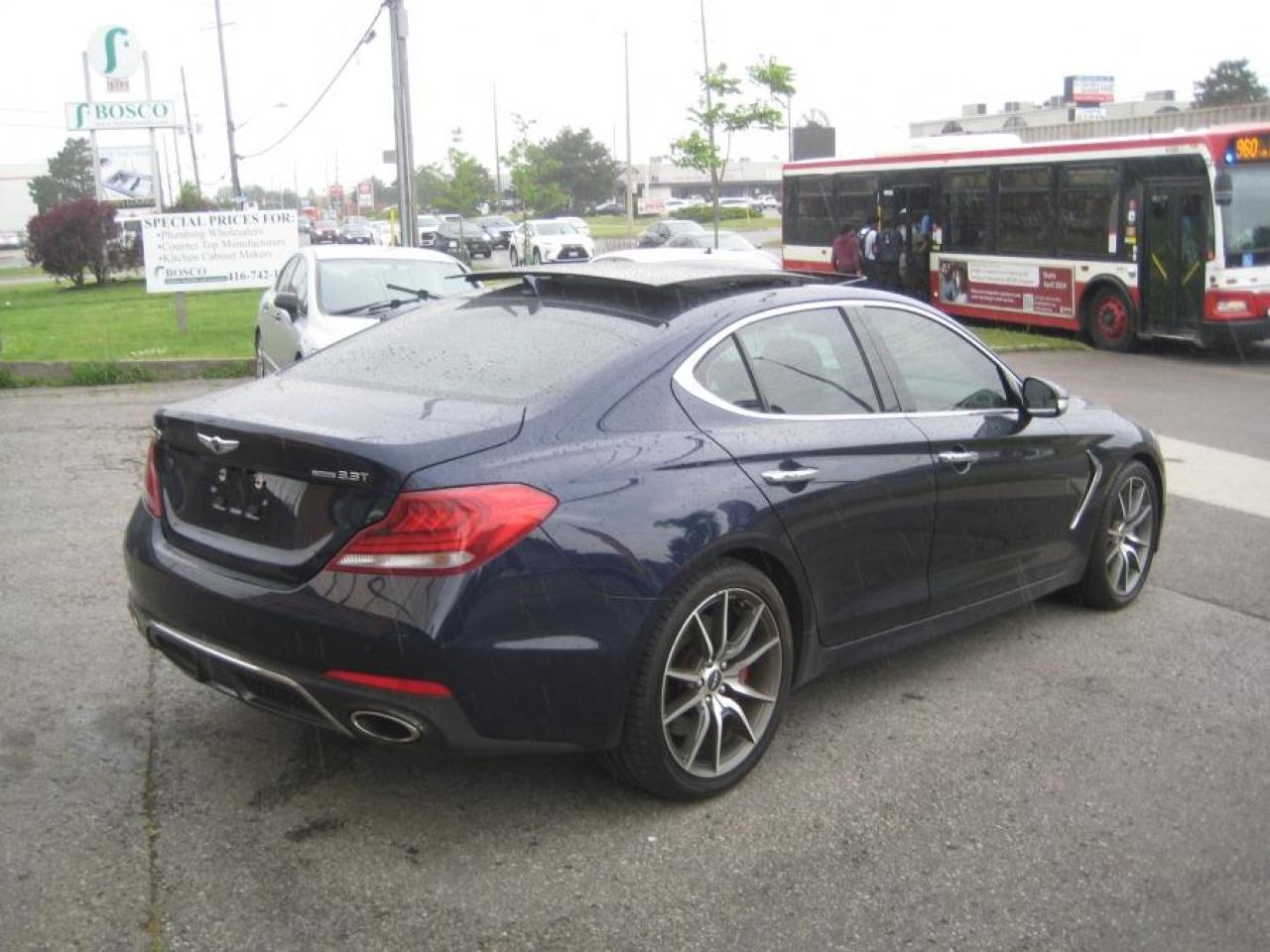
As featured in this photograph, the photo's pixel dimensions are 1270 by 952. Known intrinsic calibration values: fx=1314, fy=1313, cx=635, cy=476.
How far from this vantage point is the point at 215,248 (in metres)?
17.2

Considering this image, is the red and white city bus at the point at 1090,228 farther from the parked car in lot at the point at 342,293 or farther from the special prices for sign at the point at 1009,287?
the parked car in lot at the point at 342,293

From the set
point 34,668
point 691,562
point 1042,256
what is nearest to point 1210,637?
point 691,562

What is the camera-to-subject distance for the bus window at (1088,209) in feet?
58.4

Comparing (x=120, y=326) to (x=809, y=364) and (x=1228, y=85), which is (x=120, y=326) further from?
(x=1228, y=85)

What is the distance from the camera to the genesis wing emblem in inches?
151

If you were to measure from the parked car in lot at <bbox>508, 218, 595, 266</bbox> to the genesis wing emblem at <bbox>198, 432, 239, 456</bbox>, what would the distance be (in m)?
33.3

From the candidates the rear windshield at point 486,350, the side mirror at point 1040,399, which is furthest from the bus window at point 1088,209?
the rear windshield at point 486,350

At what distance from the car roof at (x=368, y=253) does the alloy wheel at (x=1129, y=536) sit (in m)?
7.17

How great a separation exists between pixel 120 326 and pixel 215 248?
145 inches

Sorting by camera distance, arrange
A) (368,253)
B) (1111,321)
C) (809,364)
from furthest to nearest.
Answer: (1111,321)
(368,253)
(809,364)

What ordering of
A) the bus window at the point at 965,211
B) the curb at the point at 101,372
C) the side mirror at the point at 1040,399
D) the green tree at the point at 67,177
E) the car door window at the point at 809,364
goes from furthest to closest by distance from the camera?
the green tree at the point at 67,177, the bus window at the point at 965,211, the curb at the point at 101,372, the side mirror at the point at 1040,399, the car door window at the point at 809,364

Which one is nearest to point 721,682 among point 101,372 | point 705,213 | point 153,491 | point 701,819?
point 701,819

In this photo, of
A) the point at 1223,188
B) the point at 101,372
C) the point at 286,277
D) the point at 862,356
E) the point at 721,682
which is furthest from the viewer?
the point at 1223,188

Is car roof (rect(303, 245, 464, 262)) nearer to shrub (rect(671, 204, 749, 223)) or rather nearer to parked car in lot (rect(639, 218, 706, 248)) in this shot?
parked car in lot (rect(639, 218, 706, 248))
